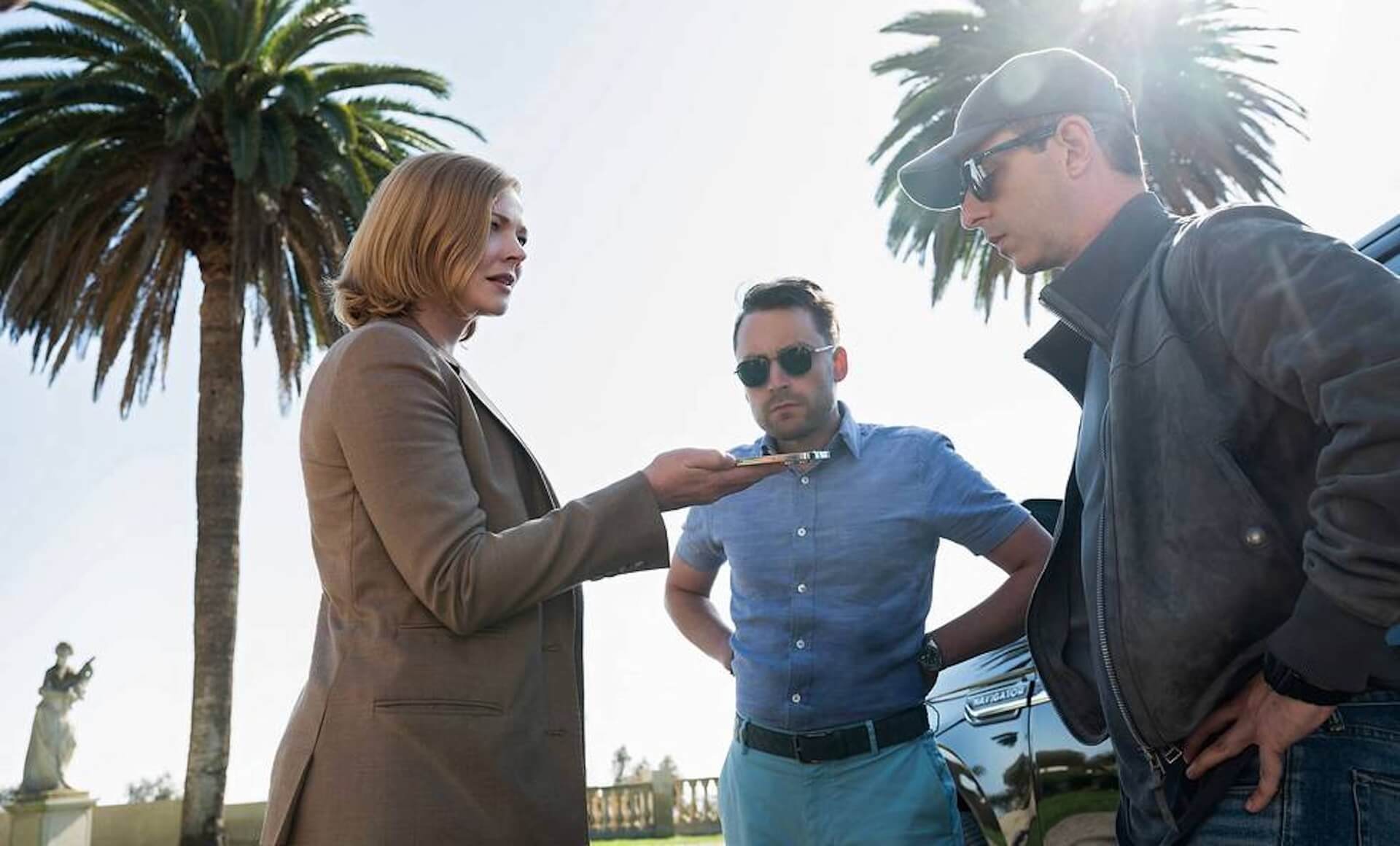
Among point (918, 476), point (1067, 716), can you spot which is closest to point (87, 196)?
point (918, 476)

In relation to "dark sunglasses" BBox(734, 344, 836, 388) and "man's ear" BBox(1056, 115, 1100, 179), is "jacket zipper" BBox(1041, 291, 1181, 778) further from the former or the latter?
"dark sunglasses" BBox(734, 344, 836, 388)

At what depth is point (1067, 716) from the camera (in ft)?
7.48

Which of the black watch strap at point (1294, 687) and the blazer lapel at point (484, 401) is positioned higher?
the blazer lapel at point (484, 401)

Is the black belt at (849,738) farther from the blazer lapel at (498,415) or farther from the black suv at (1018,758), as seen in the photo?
the blazer lapel at (498,415)

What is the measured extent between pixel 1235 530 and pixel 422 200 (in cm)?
146

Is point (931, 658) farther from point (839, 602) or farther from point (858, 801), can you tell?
point (858, 801)

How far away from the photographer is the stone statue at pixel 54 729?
20547 millimetres

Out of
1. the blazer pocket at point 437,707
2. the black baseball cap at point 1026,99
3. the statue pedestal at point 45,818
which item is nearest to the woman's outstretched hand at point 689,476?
the blazer pocket at point 437,707

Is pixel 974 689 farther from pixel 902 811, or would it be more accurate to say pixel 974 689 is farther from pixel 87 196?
pixel 87 196

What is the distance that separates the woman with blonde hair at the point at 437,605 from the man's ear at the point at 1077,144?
0.77m

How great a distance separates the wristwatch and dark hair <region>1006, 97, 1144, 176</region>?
54.3 inches

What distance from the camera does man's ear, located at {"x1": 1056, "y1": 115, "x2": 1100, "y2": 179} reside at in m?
2.29

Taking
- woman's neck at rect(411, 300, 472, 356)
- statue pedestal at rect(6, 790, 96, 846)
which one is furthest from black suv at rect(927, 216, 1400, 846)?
statue pedestal at rect(6, 790, 96, 846)

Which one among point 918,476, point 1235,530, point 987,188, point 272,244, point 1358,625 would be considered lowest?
point 1358,625
